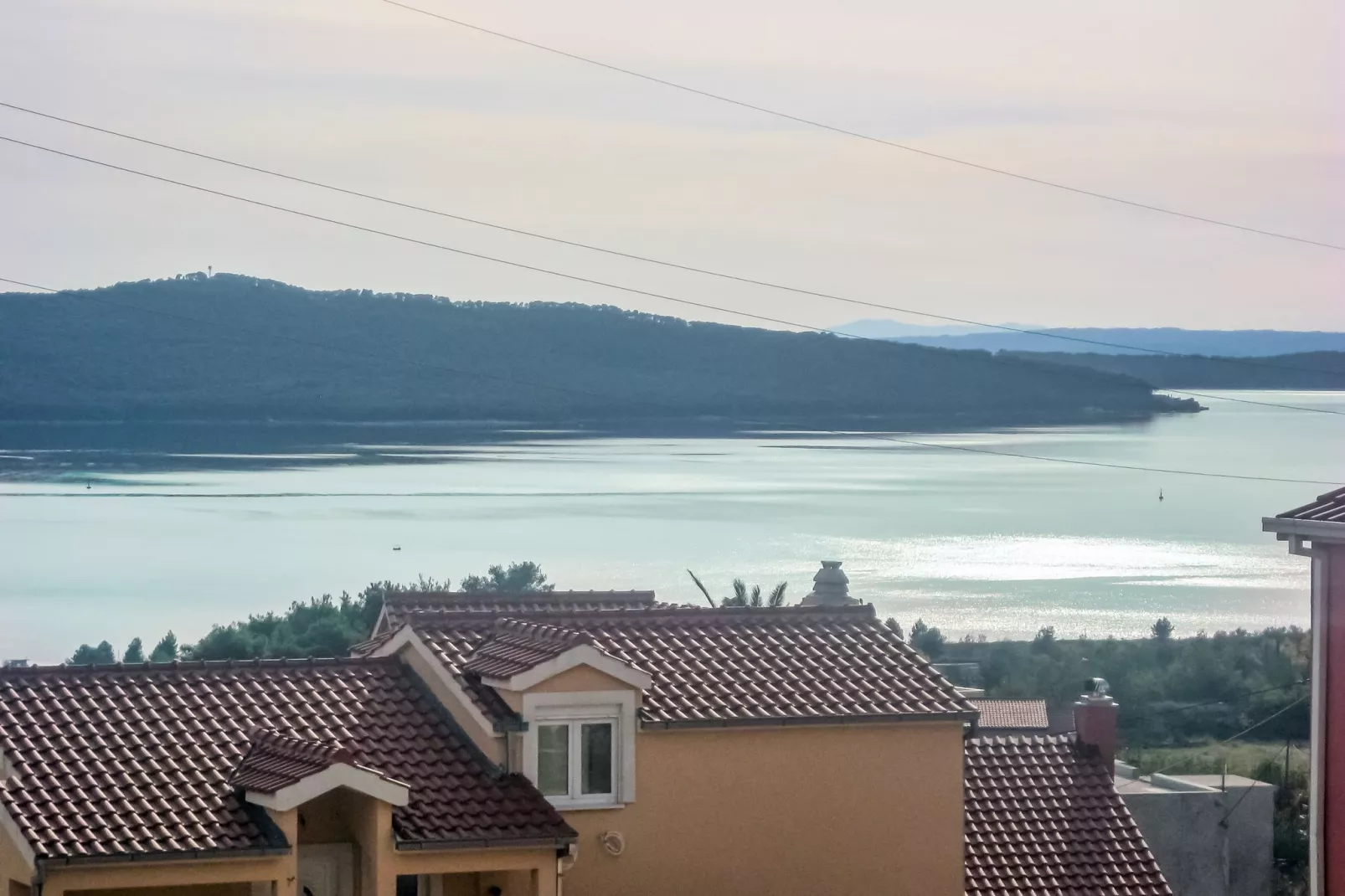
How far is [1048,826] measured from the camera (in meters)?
20.9

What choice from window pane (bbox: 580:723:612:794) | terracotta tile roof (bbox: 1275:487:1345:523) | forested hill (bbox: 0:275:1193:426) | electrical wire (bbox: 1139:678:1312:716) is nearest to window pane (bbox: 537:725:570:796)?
window pane (bbox: 580:723:612:794)

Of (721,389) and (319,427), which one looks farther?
(319,427)

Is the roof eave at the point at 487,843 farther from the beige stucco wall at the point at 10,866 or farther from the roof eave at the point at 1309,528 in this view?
the roof eave at the point at 1309,528

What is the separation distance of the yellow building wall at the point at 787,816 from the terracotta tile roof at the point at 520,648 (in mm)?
1176

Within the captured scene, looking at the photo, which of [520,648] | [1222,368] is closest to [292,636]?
[1222,368]

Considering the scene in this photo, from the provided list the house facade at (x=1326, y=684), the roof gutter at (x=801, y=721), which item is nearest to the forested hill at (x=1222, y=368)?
the roof gutter at (x=801, y=721)

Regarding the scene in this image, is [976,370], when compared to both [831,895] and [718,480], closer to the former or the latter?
[831,895]

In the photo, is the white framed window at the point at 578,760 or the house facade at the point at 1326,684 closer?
the house facade at the point at 1326,684

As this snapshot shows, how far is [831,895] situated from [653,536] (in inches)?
4078

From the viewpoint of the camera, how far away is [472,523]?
127m

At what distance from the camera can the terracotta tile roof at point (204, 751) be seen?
15.8 m

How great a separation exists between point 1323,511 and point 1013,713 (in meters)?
37.8

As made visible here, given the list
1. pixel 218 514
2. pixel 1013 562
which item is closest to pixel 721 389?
pixel 1013 562

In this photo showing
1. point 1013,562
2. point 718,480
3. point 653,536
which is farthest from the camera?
point 718,480
